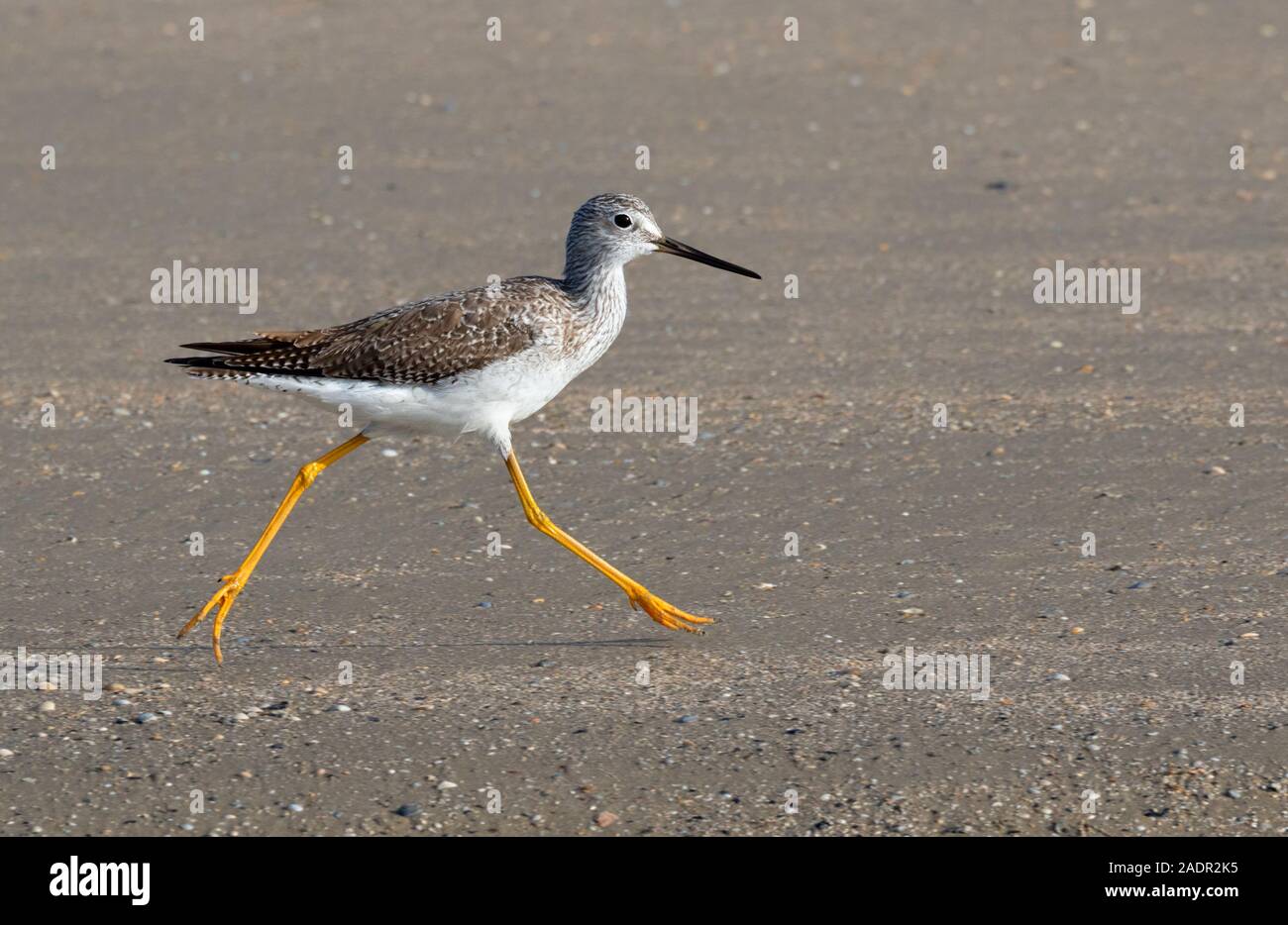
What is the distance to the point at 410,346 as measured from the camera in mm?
7695

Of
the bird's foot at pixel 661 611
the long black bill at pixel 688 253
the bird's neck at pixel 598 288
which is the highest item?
the long black bill at pixel 688 253

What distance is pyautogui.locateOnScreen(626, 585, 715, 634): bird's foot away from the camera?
768cm

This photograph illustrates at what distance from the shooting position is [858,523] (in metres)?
8.99

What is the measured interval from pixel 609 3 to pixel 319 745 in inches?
540

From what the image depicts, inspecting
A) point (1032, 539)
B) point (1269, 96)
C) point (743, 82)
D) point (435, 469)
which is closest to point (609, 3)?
point (743, 82)

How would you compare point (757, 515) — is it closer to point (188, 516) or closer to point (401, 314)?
point (401, 314)

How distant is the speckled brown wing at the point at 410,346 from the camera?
25.1 feet
